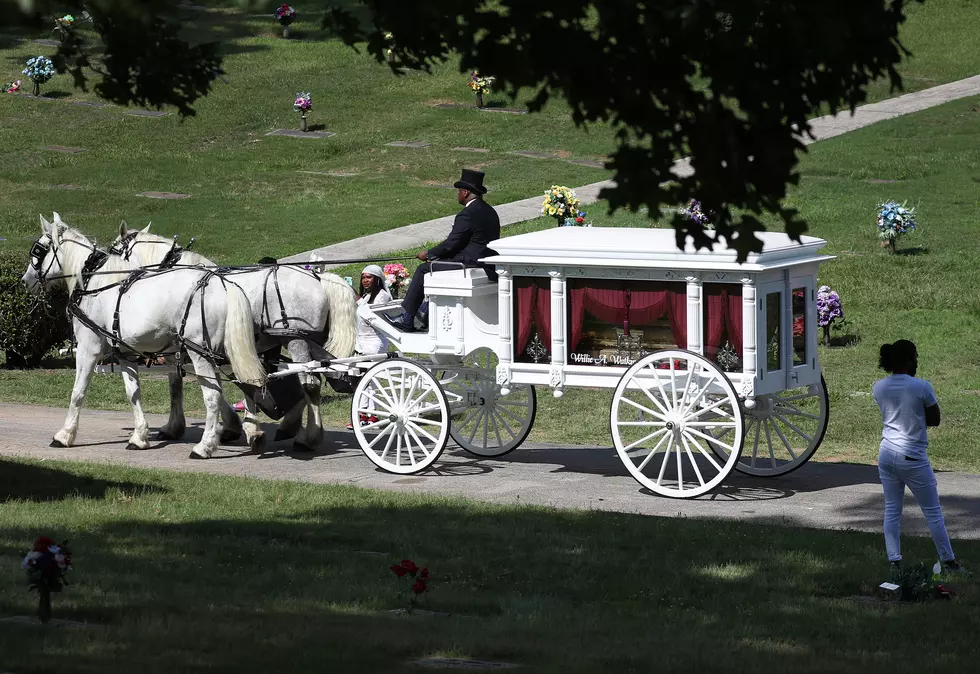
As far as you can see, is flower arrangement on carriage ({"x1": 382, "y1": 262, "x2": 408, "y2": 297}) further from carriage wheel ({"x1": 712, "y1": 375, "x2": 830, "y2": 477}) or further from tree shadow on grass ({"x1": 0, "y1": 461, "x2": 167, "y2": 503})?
tree shadow on grass ({"x1": 0, "y1": 461, "x2": 167, "y2": 503})

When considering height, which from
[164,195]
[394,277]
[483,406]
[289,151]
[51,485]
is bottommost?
[51,485]

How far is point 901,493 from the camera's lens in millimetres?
8906

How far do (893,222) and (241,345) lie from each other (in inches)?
515

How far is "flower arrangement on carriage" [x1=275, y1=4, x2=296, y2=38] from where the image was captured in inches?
1917

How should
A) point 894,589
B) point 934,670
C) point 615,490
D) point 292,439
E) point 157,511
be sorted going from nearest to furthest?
point 934,670 → point 894,589 → point 157,511 → point 615,490 → point 292,439

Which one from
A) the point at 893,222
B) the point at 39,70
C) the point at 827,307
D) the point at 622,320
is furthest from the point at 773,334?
the point at 39,70

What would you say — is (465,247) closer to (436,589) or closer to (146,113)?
(436,589)

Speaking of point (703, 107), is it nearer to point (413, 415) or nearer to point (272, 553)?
point (272, 553)

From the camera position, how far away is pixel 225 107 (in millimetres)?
40531

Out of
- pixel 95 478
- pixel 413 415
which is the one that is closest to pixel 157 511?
pixel 95 478

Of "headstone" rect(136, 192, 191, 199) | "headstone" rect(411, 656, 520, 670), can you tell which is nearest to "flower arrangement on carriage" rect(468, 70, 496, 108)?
"headstone" rect(136, 192, 191, 199)

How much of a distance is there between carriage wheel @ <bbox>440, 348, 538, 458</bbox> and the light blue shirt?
4.91m

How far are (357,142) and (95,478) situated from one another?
A: 24486 mm

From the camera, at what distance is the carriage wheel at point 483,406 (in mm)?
13508
